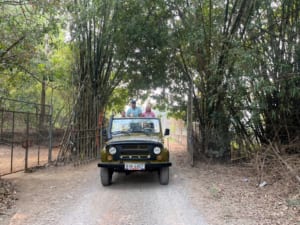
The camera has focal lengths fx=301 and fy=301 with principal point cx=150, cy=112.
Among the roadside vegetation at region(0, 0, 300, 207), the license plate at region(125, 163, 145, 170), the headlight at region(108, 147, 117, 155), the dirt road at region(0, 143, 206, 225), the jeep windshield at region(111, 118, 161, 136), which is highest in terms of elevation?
the roadside vegetation at region(0, 0, 300, 207)

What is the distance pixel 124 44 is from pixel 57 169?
15.4 feet

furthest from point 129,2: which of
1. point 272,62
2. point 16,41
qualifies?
point 272,62

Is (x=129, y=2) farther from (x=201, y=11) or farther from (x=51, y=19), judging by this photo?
(x=51, y=19)

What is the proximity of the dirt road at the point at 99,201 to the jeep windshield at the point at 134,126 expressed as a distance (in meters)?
1.16

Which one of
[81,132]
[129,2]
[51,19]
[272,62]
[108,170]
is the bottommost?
[108,170]

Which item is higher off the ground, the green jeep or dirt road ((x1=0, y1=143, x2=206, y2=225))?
the green jeep

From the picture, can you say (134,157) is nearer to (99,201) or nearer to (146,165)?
(146,165)

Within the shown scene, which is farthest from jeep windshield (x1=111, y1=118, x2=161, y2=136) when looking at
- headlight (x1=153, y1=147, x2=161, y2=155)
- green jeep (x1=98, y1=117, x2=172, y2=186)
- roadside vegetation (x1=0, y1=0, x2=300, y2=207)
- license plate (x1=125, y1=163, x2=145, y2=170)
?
roadside vegetation (x1=0, y1=0, x2=300, y2=207)

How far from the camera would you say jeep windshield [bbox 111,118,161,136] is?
757 cm

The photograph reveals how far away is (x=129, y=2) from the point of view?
29.8 feet

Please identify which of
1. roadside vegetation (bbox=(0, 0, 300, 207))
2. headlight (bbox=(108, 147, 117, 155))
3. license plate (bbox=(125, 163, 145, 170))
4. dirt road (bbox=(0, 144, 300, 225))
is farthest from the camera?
roadside vegetation (bbox=(0, 0, 300, 207))

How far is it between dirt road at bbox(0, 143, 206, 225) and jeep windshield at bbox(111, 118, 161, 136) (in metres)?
1.16

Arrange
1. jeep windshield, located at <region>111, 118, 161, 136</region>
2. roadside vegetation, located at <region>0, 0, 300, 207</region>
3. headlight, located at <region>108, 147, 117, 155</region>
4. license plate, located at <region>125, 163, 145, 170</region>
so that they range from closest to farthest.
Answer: license plate, located at <region>125, 163, 145, 170</region> → headlight, located at <region>108, 147, 117, 155</region> → roadside vegetation, located at <region>0, 0, 300, 207</region> → jeep windshield, located at <region>111, 118, 161, 136</region>

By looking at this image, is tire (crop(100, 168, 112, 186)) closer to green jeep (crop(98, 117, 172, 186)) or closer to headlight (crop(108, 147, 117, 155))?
green jeep (crop(98, 117, 172, 186))
